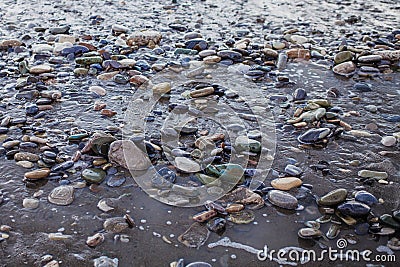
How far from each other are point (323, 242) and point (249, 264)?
44 cm

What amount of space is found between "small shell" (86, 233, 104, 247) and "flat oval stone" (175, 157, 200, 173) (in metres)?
0.78

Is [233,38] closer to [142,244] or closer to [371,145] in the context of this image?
[371,145]

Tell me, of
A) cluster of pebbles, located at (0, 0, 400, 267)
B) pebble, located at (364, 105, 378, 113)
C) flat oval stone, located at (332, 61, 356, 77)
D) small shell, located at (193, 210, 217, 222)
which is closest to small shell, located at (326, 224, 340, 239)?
cluster of pebbles, located at (0, 0, 400, 267)

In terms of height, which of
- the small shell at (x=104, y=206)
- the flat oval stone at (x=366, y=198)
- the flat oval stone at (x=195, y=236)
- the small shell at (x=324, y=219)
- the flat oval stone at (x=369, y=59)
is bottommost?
the small shell at (x=104, y=206)

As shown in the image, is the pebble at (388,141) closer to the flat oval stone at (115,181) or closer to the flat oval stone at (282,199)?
the flat oval stone at (282,199)

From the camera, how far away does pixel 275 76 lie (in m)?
4.68

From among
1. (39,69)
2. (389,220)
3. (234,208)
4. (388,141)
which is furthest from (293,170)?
(39,69)

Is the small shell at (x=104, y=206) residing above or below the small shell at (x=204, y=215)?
below

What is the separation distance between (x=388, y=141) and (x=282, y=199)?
1180mm

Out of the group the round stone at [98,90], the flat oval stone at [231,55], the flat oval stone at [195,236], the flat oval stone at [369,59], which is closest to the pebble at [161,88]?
the round stone at [98,90]

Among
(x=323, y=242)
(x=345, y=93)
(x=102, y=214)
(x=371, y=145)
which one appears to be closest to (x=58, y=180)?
(x=102, y=214)

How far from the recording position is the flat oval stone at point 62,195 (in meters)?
2.88

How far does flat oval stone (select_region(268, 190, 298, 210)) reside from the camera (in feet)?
9.27

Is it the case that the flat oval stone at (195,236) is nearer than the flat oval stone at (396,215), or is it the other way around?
the flat oval stone at (195,236)
